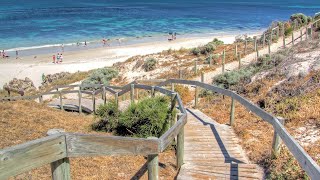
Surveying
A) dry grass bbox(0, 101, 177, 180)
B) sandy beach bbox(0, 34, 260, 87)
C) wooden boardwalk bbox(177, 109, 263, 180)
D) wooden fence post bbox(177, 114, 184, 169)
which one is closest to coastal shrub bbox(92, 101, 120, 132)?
dry grass bbox(0, 101, 177, 180)

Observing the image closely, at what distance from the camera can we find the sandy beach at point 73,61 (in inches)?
1374

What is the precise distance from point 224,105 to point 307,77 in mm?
2636

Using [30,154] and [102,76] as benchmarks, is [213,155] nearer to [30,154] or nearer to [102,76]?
[30,154]

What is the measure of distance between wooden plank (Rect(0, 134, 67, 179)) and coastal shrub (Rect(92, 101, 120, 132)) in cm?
666

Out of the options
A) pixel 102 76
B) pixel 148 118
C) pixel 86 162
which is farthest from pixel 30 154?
pixel 102 76

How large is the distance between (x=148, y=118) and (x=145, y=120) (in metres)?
0.25

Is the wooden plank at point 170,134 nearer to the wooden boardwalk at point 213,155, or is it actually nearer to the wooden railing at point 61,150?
the wooden railing at point 61,150

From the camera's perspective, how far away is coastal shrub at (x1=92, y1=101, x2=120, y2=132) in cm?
993

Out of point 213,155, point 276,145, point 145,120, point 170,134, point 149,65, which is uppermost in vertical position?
point 170,134

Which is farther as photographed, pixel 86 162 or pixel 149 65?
pixel 149 65

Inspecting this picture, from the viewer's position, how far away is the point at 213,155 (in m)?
6.93

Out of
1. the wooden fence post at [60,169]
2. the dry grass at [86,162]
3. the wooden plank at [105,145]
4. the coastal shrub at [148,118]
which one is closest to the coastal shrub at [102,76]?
the dry grass at [86,162]

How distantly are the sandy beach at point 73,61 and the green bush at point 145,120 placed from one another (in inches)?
928

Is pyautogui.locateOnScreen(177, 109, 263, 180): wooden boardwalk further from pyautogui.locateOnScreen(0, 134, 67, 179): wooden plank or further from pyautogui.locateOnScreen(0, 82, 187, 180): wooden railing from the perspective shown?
pyautogui.locateOnScreen(0, 134, 67, 179): wooden plank
